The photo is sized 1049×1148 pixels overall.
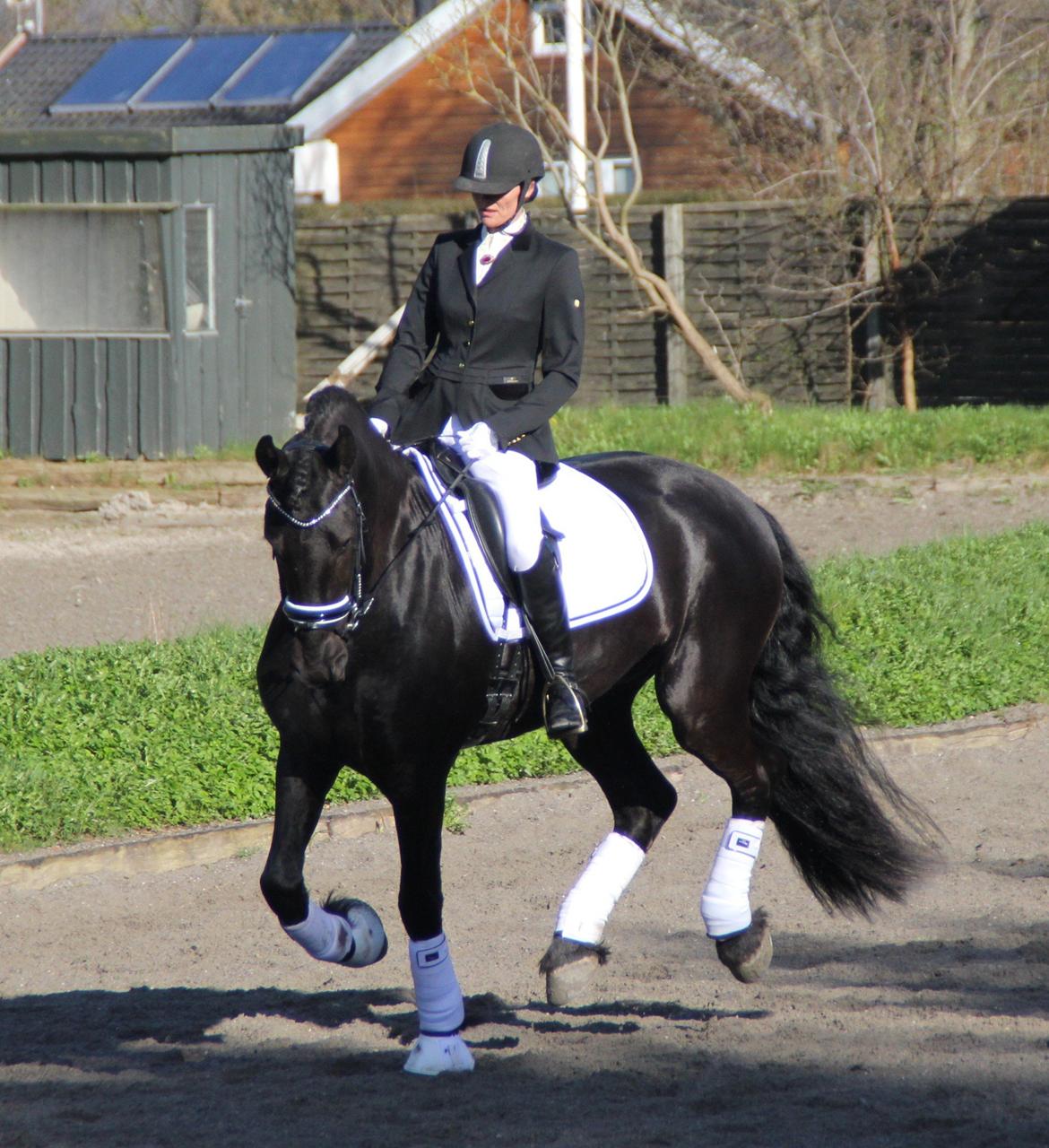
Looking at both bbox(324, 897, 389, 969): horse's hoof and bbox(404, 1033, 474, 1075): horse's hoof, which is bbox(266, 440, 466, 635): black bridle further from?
bbox(404, 1033, 474, 1075): horse's hoof

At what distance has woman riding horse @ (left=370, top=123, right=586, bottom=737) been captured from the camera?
4309mm

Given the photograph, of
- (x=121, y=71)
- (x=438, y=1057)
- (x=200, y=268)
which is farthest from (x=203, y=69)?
(x=438, y=1057)

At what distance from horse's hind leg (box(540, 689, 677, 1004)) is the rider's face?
1.53m

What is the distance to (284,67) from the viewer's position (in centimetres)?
2662

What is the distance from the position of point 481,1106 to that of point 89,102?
2496 cm

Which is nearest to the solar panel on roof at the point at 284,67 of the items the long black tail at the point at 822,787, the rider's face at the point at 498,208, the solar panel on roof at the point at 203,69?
the solar panel on roof at the point at 203,69

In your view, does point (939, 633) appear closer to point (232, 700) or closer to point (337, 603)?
Result: point (232, 700)

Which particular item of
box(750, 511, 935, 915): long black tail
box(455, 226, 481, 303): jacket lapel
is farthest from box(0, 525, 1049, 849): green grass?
box(455, 226, 481, 303): jacket lapel

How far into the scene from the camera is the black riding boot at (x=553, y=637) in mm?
4281

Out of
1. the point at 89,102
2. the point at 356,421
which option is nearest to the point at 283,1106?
the point at 356,421

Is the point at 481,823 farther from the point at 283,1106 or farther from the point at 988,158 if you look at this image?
the point at 988,158

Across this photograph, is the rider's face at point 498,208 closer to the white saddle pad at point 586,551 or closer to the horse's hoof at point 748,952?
the white saddle pad at point 586,551

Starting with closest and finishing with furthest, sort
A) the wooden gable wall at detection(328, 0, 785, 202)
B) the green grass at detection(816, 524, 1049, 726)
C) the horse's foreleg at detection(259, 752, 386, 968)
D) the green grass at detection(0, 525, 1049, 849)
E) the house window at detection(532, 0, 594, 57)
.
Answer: the horse's foreleg at detection(259, 752, 386, 968) → the green grass at detection(0, 525, 1049, 849) → the green grass at detection(816, 524, 1049, 726) → the house window at detection(532, 0, 594, 57) → the wooden gable wall at detection(328, 0, 785, 202)

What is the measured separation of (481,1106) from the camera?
12.3ft
